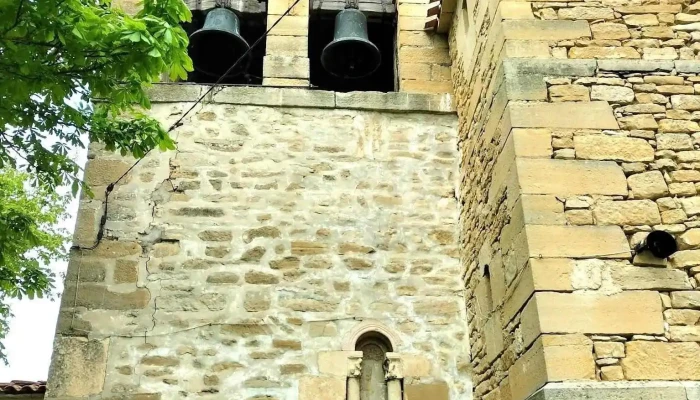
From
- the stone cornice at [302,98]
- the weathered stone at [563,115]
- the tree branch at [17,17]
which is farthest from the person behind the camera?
the stone cornice at [302,98]

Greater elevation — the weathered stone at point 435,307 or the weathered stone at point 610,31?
the weathered stone at point 610,31

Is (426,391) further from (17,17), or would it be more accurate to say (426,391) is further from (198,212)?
(17,17)

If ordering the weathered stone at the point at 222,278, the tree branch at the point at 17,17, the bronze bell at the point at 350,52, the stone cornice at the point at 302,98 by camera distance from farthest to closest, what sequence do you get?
the bronze bell at the point at 350,52 → the stone cornice at the point at 302,98 → the weathered stone at the point at 222,278 → the tree branch at the point at 17,17

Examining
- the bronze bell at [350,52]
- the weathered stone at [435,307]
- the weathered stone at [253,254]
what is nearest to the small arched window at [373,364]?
the weathered stone at [435,307]

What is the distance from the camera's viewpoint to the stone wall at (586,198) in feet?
10.2

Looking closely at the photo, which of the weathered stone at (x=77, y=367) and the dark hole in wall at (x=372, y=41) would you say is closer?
the weathered stone at (x=77, y=367)

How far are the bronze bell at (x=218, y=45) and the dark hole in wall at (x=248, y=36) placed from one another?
114 millimetres

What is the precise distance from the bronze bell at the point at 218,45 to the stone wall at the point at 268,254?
2.06ft

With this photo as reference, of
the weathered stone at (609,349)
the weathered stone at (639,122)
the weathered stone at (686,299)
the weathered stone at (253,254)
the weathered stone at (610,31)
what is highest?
the weathered stone at (610,31)

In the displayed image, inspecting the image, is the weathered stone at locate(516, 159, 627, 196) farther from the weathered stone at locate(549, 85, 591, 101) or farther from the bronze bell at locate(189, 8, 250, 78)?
the bronze bell at locate(189, 8, 250, 78)

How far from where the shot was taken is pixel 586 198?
3.47m

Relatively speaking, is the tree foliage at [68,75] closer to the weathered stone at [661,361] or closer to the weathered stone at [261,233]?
the weathered stone at [261,233]

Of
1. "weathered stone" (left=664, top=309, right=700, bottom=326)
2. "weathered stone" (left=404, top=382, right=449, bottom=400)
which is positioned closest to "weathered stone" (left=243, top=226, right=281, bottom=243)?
"weathered stone" (left=404, top=382, right=449, bottom=400)

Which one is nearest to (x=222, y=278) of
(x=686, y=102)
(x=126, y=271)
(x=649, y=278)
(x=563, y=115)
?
(x=126, y=271)
